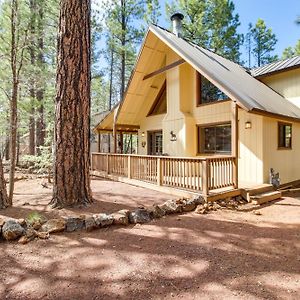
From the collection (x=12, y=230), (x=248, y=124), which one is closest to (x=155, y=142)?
(x=248, y=124)

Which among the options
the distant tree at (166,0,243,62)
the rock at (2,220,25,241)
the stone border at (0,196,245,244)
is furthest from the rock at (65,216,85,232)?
the distant tree at (166,0,243,62)

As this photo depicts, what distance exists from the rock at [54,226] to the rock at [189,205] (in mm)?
2744

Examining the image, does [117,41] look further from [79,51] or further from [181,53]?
[79,51]

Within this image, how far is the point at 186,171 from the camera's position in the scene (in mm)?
6848

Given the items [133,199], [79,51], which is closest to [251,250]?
[133,199]

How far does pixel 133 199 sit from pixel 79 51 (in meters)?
3.76

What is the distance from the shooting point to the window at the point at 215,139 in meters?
9.17

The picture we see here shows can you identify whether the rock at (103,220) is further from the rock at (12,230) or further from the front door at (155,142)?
the front door at (155,142)

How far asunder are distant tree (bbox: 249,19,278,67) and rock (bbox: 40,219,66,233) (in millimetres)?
23881

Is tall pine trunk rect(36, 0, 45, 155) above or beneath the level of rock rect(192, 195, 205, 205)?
above

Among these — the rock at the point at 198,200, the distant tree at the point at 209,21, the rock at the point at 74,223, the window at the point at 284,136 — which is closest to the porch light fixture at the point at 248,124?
the window at the point at 284,136

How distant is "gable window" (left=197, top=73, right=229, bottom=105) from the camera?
9.63 metres

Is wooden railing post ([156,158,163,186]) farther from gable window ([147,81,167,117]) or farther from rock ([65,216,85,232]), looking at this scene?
gable window ([147,81,167,117])

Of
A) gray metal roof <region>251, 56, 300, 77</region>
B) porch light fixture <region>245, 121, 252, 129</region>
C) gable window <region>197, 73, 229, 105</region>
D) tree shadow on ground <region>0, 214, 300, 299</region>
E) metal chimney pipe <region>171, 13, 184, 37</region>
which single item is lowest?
tree shadow on ground <region>0, 214, 300, 299</region>
